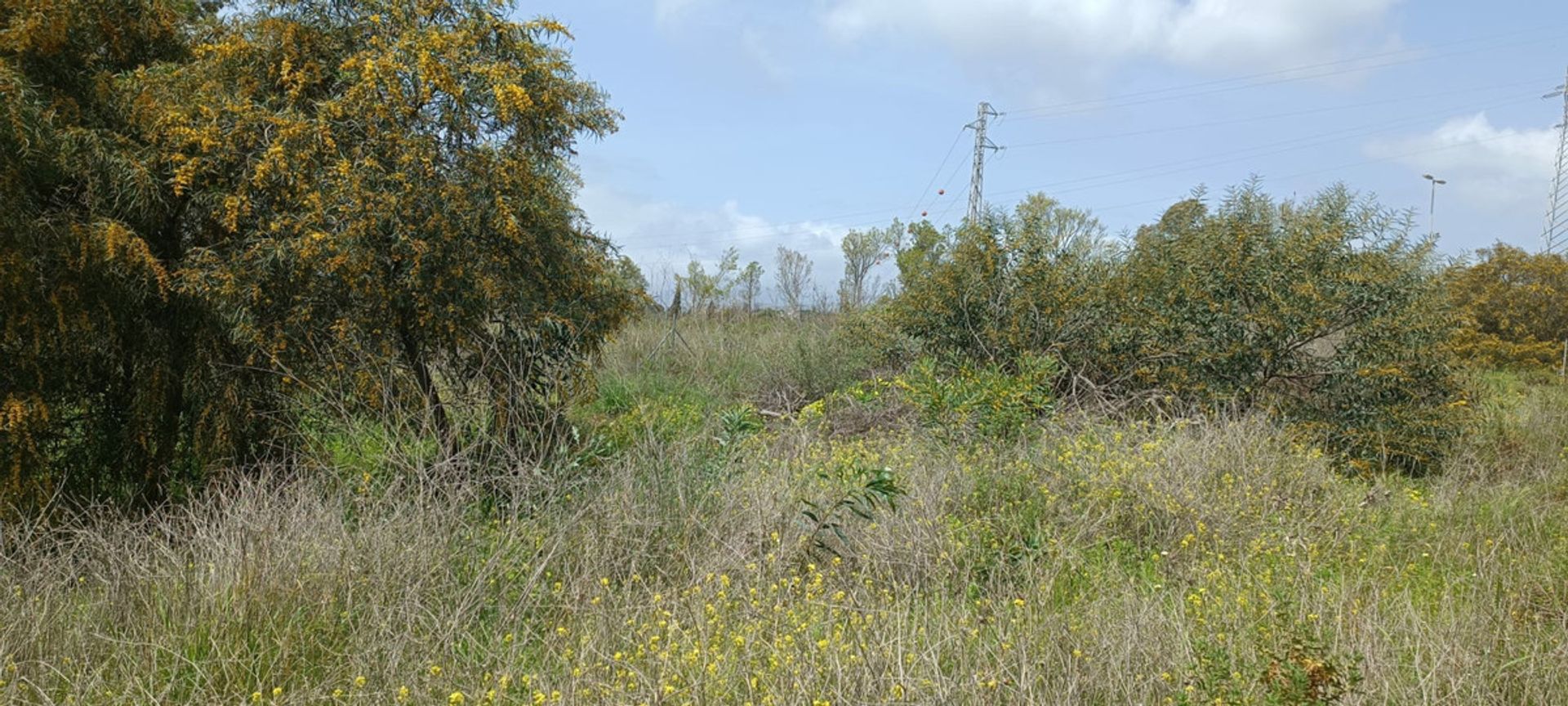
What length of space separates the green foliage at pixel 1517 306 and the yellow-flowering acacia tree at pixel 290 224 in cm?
1363

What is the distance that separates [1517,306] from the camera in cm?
1530

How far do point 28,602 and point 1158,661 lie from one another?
160 inches

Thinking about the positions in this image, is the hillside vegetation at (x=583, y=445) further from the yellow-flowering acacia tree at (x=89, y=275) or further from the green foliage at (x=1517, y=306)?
the green foliage at (x=1517, y=306)

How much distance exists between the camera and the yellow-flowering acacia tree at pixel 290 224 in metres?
6.31

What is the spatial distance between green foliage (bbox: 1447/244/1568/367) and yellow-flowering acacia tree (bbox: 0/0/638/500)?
44.7 feet

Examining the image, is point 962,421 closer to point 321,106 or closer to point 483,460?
point 483,460

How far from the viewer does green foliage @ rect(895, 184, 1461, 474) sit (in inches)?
332

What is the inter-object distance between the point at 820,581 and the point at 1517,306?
627 inches

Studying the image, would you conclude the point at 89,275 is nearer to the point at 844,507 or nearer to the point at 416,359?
the point at 416,359

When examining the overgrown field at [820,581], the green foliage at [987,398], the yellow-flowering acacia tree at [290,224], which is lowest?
the overgrown field at [820,581]

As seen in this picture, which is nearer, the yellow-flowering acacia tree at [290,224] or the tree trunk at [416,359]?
the yellow-flowering acacia tree at [290,224]

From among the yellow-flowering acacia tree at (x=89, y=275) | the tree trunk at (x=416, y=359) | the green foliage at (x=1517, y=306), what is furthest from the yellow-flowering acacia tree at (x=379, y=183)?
the green foliage at (x=1517, y=306)

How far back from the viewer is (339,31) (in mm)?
6996

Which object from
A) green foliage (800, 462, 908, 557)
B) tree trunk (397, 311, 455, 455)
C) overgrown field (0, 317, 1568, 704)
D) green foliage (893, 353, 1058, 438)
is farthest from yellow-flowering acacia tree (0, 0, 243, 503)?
green foliage (893, 353, 1058, 438)
